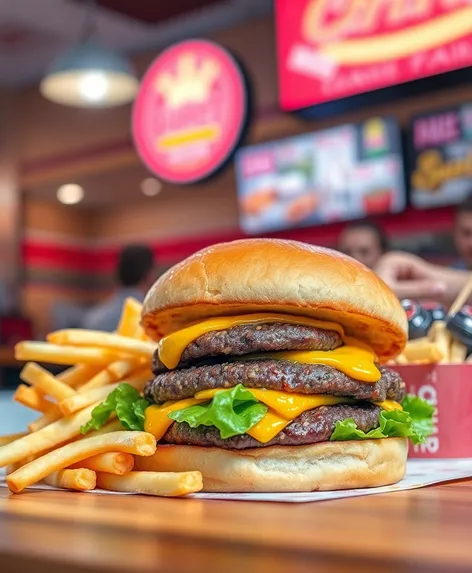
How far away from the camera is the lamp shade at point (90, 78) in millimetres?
6324

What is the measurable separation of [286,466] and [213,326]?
0.97 feet

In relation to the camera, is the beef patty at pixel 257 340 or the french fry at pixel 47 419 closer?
the beef patty at pixel 257 340

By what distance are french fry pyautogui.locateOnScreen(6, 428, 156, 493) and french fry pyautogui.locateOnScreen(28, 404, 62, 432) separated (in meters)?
0.24

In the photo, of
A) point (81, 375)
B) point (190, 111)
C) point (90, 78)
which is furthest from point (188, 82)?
point (81, 375)

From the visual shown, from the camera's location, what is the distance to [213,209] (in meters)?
8.83

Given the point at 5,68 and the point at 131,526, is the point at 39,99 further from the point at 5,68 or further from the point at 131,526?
the point at 131,526

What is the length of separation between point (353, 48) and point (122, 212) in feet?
18.1

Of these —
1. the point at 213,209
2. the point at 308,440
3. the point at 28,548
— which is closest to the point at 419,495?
the point at 308,440

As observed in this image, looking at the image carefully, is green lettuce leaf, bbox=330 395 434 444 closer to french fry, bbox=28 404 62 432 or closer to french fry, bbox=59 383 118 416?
french fry, bbox=59 383 118 416

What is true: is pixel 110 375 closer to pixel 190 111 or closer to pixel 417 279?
pixel 417 279

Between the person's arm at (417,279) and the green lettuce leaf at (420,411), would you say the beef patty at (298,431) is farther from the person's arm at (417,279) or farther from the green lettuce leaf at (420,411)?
the person's arm at (417,279)

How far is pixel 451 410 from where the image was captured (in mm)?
2008

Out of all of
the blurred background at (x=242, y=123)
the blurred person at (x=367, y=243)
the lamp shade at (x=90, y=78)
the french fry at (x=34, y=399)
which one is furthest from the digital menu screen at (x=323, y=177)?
the french fry at (x=34, y=399)

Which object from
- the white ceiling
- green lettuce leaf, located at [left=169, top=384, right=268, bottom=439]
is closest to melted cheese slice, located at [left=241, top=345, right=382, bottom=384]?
green lettuce leaf, located at [left=169, top=384, right=268, bottom=439]
